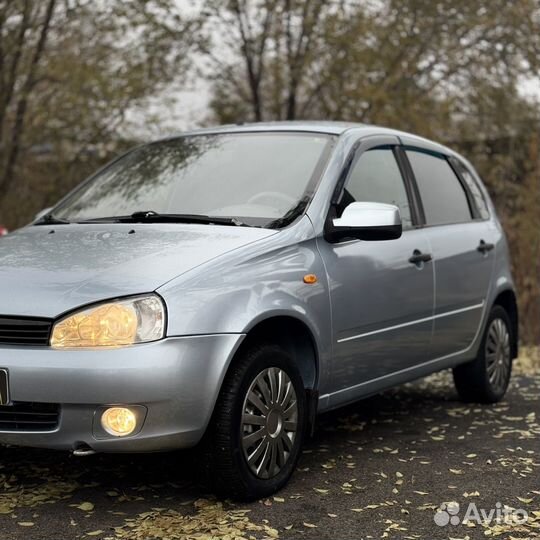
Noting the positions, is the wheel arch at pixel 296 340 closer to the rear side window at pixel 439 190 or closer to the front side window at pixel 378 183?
the front side window at pixel 378 183

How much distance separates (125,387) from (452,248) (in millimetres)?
2753

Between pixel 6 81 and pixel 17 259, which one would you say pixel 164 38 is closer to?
pixel 6 81

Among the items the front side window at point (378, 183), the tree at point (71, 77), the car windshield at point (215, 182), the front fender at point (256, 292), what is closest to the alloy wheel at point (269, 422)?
the front fender at point (256, 292)

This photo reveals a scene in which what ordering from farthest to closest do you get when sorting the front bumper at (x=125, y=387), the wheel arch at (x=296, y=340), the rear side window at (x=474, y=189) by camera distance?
the rear side window at (x=474, y=189) → the wheel arch at (x=296, y=340) → the front bumper at (x=125, y=387)

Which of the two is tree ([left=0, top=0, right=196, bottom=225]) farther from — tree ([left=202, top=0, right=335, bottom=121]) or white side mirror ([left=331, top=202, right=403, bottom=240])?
white side mirror ([left=331, top=202, right=403, bottom=240])

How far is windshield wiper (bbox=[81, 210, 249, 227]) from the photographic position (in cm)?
447

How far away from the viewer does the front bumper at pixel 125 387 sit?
3613 millimetres

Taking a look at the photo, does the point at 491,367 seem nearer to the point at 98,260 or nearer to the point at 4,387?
the point at 98,260

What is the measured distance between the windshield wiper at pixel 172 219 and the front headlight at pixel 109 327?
88 cm

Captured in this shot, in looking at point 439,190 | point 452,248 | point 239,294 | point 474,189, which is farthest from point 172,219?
point 474,189

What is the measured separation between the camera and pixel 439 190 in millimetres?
5973

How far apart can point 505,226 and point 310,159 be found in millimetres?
7321

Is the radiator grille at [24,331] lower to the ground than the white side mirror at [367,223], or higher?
lower

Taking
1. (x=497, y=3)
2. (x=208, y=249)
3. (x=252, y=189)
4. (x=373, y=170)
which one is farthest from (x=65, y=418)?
(x=497, y=3)
